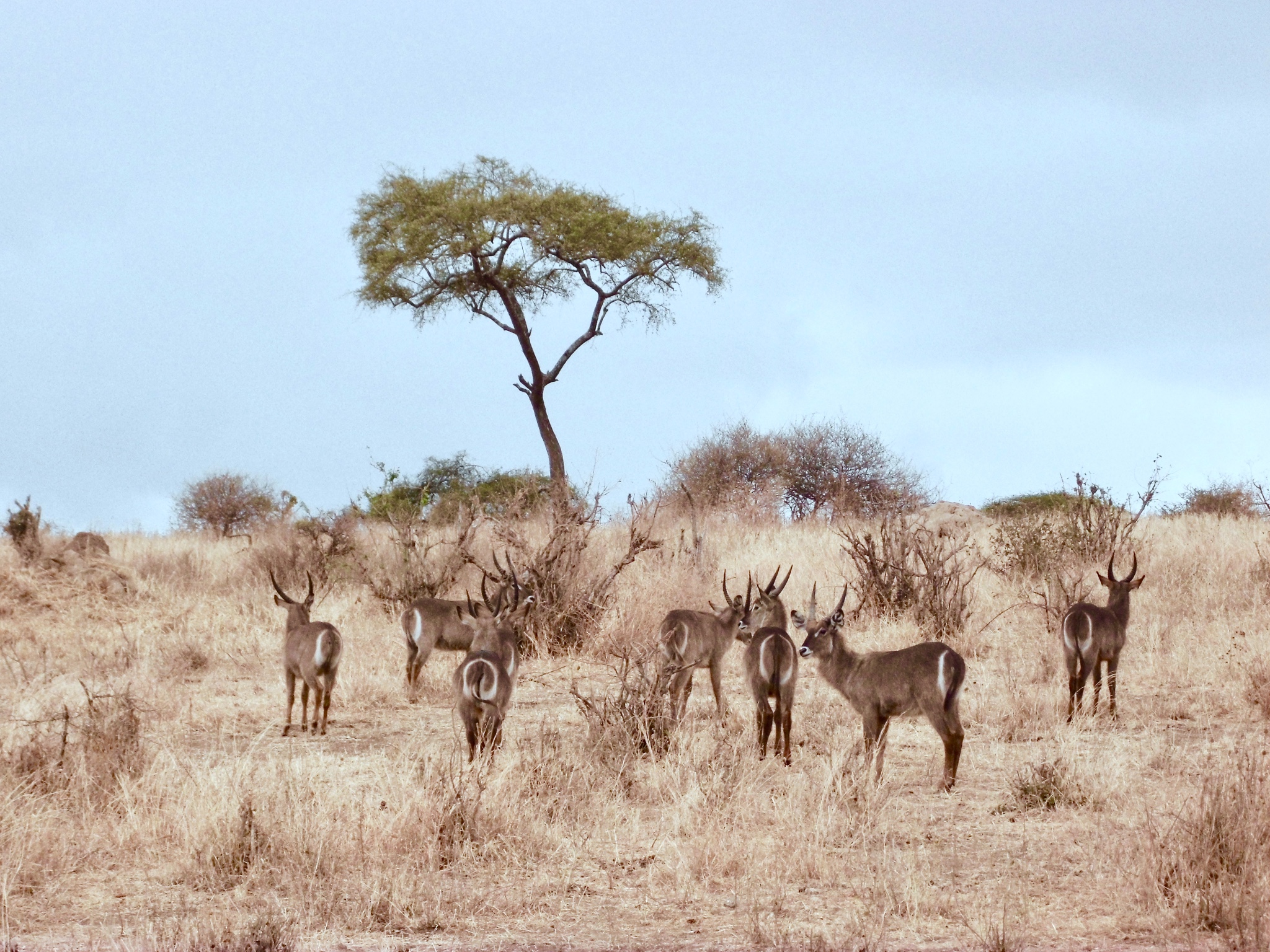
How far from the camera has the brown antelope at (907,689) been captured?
289 inches

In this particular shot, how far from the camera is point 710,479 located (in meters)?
30.8

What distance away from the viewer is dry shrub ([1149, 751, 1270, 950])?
4.84 m

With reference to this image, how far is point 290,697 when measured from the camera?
950 cm

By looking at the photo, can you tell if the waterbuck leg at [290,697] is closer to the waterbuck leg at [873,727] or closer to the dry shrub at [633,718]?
the dry shrub at [633,718]

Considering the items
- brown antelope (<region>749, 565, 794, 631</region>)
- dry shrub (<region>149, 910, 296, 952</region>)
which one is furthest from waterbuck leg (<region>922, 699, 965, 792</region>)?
dry shrub (<region>149, 910, 296, 952</region>)

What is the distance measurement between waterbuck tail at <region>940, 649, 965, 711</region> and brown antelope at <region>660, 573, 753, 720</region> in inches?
68.8

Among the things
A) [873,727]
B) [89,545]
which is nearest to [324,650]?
[873,727]

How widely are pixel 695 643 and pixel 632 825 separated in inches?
117

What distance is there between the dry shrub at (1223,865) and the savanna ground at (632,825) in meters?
0.02

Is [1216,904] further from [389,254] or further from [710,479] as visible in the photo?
[389,254]

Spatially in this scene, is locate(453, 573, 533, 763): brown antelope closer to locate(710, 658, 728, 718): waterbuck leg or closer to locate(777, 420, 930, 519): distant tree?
locate(710, 658, 728, 718): waterbuck leg

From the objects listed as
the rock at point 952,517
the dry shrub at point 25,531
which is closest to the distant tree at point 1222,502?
the rock at point 952,517

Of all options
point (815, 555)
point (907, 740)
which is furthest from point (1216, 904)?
point (815, 555)

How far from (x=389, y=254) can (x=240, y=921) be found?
27.2 meters
